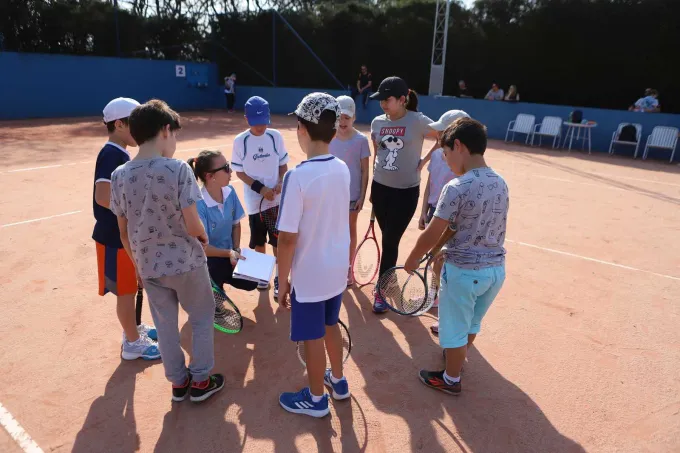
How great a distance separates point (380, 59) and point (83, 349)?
2244 cm

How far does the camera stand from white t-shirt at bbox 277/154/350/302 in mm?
2447

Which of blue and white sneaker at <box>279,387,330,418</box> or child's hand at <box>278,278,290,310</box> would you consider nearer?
child's hand at <box>278,278,290,310</box>

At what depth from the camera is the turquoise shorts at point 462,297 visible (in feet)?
9.60

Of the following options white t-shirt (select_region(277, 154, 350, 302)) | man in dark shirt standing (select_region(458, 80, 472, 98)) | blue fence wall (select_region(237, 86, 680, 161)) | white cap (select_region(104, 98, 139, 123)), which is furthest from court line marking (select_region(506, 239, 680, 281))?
man in dark shirt standing (select_region(458, 80, 472, 98))

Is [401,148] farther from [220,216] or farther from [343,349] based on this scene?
[343,349]

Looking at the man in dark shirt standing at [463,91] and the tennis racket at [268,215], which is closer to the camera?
the tennis racket at [268,215]

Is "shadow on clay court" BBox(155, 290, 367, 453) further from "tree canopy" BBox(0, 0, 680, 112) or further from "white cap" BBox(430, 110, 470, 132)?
"tree canopy" BBox(0, 0, 680, 112)

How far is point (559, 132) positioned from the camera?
16.4 m

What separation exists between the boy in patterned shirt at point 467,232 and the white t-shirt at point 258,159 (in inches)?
76.0

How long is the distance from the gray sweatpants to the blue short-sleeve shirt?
33.2 inches

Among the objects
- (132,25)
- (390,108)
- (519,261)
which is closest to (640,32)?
(519,261)

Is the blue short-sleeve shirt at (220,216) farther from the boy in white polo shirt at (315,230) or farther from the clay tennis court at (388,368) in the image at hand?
the boy in white polo shirt at (315,230)

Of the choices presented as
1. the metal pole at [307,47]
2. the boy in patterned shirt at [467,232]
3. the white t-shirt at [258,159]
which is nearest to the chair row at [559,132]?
the metal pole at [307,47]

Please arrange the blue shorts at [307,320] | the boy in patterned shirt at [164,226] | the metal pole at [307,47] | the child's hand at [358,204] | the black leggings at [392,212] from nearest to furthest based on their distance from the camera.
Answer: the boy in patterned shirt at [164,226], the blue shorts at [307,320], the black leggings at [392,212], the child's hand at [358,204], the metal pole at [307,47]
